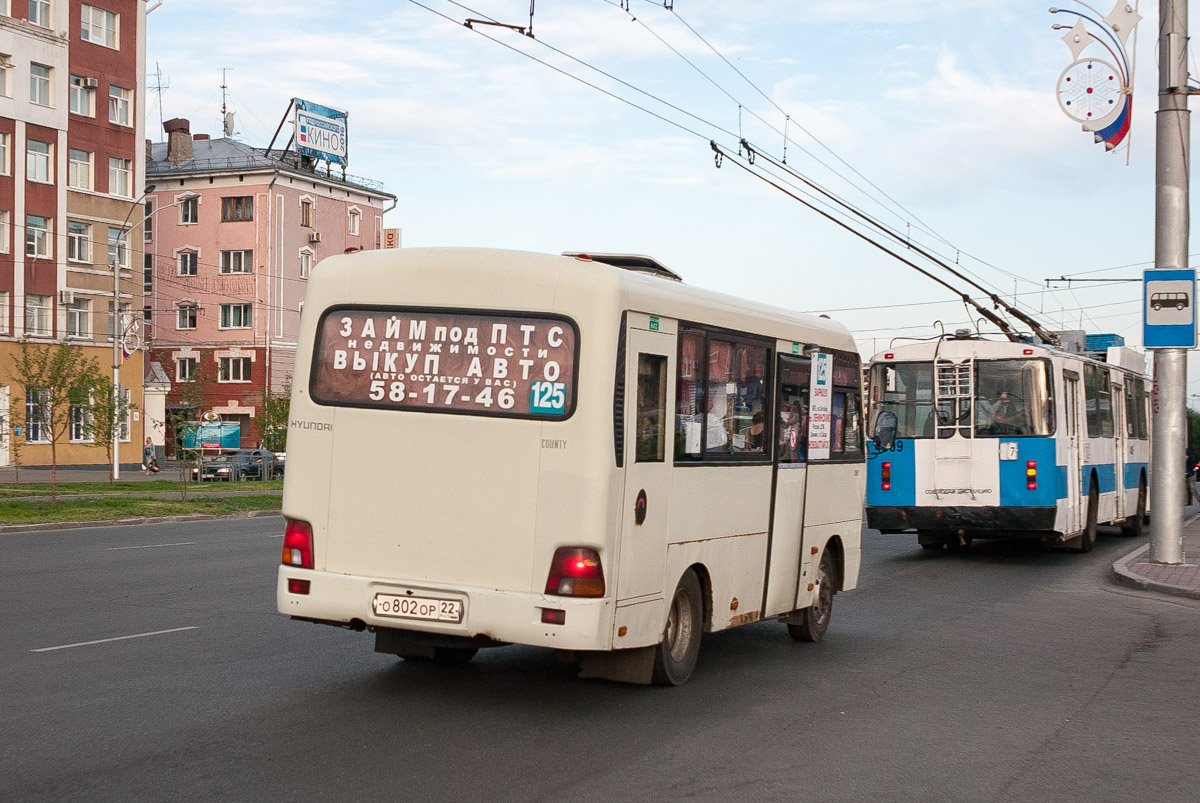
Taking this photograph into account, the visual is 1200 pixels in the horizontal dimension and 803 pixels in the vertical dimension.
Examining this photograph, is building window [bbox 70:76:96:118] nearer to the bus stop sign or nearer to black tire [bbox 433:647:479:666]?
the bus stop sign

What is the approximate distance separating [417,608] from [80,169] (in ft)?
176

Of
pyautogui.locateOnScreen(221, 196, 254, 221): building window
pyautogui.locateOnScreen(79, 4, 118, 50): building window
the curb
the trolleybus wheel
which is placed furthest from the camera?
pyautogui.locateOnScreen(221, 196, 254, 221): building window

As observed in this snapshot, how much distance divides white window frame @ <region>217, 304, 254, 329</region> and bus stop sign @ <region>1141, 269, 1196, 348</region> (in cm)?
6009

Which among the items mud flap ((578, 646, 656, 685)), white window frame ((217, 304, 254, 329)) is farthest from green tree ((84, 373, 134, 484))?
white window frame ((217, 304, 254, 329))

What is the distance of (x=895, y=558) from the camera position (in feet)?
67.5

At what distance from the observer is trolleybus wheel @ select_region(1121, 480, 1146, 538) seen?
26277mm

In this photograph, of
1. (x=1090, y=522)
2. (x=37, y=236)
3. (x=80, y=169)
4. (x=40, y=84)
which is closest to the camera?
(x=1090, y=522)

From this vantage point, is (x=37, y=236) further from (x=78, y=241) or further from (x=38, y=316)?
(x=38, y=316)

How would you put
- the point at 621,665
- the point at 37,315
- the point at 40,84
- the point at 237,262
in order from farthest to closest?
1. the point at 237,262
2. the point at 37,315
3. the point at 40,84
4. the point at 621,665

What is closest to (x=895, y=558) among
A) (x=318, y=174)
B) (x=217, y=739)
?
(x=217, y=739)

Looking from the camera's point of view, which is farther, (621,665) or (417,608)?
(621,665)

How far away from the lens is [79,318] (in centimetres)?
5666

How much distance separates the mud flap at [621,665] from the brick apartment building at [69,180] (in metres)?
45.9

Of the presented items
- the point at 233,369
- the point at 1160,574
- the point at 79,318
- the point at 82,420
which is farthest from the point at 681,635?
the point at 233,369
